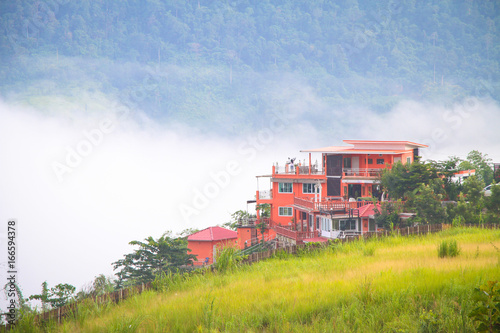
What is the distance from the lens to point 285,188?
3906 cm

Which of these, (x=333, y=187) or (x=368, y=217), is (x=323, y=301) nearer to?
(x=368, y=217)

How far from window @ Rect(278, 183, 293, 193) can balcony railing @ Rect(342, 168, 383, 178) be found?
4.74m

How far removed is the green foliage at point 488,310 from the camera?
21.6 feet

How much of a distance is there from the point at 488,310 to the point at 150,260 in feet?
80.5

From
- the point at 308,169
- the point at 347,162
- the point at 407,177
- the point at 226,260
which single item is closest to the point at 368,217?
the point at 407,177

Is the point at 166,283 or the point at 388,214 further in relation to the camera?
Result: the point at 388,214

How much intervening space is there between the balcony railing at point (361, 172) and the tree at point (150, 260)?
12795mm

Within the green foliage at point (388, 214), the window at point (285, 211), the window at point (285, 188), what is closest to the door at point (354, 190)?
the window at point (285, 188)

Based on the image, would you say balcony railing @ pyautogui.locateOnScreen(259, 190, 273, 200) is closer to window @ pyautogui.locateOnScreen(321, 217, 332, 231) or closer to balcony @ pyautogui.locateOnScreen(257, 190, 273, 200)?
balcony @ pyautogui.locateOnScreen(257, 190, 273, 200)

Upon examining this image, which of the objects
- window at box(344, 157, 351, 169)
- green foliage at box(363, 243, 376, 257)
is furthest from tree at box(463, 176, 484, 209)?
green foliage at box(363, 243, 376, 257)

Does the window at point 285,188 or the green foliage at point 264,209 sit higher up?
the window at point 285,188

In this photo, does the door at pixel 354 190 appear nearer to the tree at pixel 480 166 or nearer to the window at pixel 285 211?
the window at pixel 285 211

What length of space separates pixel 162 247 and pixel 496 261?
21.4 m

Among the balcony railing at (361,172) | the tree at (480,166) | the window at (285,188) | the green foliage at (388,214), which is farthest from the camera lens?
the tree at (480,166)
